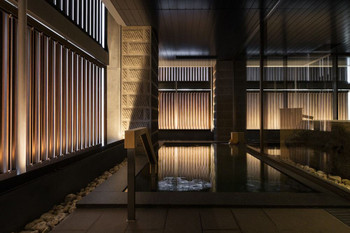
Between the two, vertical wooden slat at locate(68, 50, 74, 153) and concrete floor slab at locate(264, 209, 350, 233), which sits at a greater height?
vertical wooden slat at locate(68, 50, 74, 153)

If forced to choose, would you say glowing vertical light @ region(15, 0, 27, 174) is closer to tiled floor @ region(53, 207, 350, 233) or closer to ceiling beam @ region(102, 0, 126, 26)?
tiled floor @ region(53, 207, 350, 233)

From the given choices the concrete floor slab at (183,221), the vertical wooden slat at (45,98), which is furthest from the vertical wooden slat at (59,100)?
the concrete floor slab at (183,221)

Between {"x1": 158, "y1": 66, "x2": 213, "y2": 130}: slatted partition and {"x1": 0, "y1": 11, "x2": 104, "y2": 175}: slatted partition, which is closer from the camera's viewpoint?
{"x1": 0, "y1": 11, "x2": 104, "y2": 175}: slatted partition

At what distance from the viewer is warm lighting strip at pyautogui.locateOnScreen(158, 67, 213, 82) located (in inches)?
466

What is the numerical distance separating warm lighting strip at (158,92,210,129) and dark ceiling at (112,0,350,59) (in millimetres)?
3288

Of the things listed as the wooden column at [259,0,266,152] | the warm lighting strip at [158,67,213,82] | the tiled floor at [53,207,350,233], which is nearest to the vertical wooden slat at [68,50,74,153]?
the tiled floor at [53,207,350,233]

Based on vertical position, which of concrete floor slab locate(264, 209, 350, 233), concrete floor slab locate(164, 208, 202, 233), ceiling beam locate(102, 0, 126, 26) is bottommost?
concrete floor slab locate(164, 208, 202, 233)

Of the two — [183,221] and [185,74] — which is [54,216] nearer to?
[183,221]

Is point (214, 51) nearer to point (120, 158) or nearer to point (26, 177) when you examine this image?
point (120, 158)

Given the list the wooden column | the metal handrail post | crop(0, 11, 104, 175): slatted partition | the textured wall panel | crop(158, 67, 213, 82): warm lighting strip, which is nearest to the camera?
the metal handrail post

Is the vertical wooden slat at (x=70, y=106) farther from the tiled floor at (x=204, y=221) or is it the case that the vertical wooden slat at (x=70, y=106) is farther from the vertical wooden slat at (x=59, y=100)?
the tiled floor at (x=204, y=221)

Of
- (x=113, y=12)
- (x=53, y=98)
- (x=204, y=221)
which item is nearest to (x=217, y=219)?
(x=204, y=221)

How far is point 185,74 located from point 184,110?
1.55 m

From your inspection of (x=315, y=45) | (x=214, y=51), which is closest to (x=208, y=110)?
(x=214, y=51)
